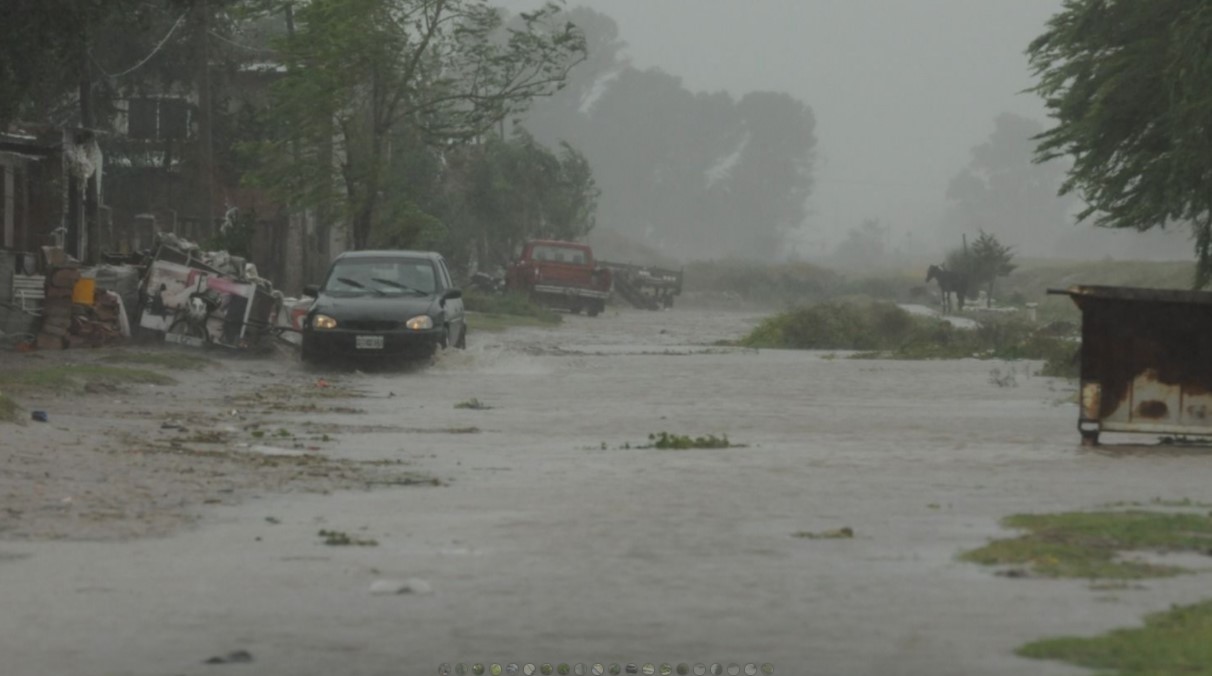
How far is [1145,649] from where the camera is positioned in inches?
300

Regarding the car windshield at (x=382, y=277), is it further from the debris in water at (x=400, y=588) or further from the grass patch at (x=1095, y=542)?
the debris in water at (x=400, y=588)

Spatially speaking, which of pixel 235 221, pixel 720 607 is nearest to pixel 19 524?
pixel 720 607

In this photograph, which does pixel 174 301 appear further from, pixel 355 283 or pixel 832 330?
pixel 832 330

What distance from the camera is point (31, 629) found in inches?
327

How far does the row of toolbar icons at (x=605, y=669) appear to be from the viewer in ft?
23.6

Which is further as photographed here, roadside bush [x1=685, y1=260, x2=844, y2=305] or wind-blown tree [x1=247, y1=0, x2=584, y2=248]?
roadside bush [x1=685, y1=260, x2=844, y2=305]

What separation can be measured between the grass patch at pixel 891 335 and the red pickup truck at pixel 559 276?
19.3 m

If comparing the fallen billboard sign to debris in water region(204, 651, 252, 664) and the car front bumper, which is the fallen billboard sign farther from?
debris in water region(204, 651, 252, 664)

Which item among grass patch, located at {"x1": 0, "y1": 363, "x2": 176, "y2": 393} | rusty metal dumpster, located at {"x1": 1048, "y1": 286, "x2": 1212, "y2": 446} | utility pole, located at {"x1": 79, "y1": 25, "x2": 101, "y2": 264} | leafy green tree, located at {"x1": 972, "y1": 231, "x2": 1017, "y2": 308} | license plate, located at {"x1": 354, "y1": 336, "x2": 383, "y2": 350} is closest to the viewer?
rusty metal dumpster, located at {"x1": 1048, "y1": 286, "x2": 1212, "y2": 446}

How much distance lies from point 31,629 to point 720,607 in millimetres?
2657

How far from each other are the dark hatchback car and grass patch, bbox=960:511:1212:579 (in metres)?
18.7

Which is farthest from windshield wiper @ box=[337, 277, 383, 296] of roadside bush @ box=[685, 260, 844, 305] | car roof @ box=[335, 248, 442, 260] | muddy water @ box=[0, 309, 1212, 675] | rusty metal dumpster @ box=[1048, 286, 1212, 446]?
roadside bush @ box=[685, 260, 844, 305]

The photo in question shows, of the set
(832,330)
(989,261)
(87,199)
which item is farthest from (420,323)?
(989,261)

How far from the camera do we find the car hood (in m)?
30.3
